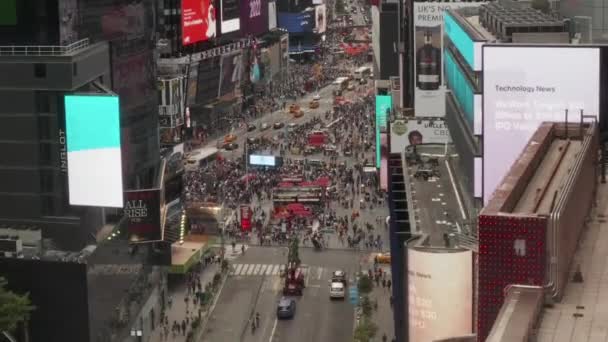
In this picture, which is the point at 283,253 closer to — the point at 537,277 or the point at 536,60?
the point at 536,60

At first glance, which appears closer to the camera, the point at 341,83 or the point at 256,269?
the point at 256,269

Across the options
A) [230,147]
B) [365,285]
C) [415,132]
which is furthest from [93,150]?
[230,147]

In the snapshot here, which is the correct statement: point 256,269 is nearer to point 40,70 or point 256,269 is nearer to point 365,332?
point 365,332

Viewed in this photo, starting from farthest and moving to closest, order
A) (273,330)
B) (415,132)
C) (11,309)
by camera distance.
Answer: (415,132) < (273,330) < (11,309)

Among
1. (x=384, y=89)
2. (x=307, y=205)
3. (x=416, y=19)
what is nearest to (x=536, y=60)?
(x=416, y=19)

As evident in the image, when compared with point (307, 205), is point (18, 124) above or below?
above
